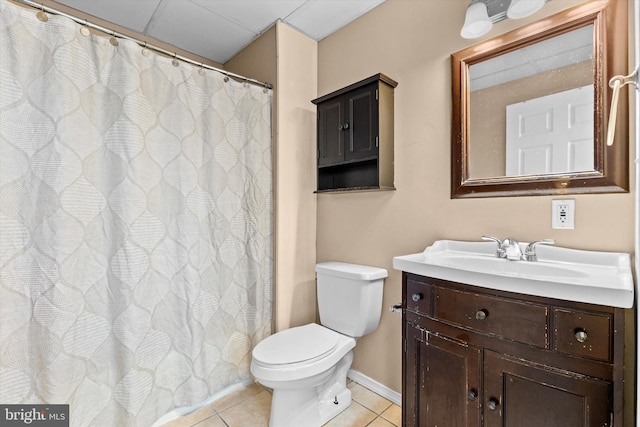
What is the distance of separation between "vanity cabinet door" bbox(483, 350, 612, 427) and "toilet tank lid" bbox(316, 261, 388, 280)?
28.8 inches

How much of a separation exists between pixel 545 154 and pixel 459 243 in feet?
1.66

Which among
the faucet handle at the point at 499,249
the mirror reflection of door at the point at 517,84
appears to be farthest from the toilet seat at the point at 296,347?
the mirror reflection of door at the point at 517,84

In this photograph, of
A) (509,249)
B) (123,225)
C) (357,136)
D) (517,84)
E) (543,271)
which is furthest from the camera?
(357,136)

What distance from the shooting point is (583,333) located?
0.84m

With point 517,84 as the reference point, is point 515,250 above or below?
below

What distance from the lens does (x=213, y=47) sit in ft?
7.57

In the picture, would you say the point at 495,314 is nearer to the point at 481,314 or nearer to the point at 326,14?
→ the point at 481,314

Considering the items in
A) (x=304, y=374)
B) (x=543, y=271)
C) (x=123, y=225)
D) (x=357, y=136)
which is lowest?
(x=304, y=374)

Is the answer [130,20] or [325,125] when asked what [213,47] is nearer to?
[130,20]

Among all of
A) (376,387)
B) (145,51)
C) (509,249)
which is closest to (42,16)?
(145,51)

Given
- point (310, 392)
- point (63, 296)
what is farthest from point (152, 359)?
point (310, 392)

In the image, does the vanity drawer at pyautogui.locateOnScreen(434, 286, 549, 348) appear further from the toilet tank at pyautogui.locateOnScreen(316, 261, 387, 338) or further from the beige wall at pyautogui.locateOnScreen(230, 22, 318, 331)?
the beige wall at pyautogui.locateOnScreen(230, 22, 318, 331)

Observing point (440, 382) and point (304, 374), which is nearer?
point (440, 382)

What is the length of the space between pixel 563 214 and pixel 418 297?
653 mm
